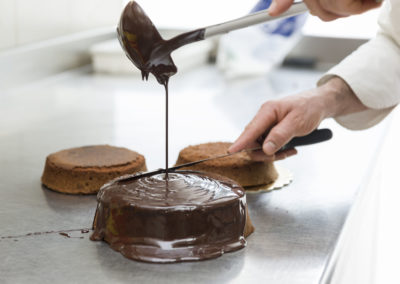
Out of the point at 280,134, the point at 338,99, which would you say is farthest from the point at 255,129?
the point at 338,99

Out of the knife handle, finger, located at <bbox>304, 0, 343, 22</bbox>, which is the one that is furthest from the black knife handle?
finger, located at <bbox>304, 0, 343, 22</bbox>

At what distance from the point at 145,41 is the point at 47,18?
1.57 meters

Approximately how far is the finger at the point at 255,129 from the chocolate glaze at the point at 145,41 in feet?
0.98

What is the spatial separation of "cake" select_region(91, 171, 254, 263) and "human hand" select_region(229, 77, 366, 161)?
10.7 inches

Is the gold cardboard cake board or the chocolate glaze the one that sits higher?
the chocolate glaze

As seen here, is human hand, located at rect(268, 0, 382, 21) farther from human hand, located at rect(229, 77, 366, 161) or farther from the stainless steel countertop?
the stainless steel countertop

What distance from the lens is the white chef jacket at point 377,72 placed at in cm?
171

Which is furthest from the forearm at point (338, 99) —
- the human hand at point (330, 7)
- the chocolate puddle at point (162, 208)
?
the chocolate puddle at point (162, 208)

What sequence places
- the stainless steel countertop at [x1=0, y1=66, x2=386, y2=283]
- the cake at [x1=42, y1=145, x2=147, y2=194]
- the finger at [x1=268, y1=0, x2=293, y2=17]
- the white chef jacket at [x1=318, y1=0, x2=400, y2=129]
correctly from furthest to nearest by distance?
the white chef jacket at [x1=318, y1=0, x2=400, y2=129]
the cake at [x1=42, y1=145, x2=147, y2=194]
the finger at [x1=268, y1=0, x2=293, y2=17]
the stainless steel countertop at [x1=0, y1=66, x2=386, y2=283]

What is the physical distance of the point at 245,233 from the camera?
125cm

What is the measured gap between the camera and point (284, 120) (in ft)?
4.92

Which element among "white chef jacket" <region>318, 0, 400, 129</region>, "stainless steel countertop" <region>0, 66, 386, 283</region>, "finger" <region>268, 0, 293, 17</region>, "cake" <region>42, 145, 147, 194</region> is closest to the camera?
"stainless steel countertop" <region>0, 66, 386, 283</region>

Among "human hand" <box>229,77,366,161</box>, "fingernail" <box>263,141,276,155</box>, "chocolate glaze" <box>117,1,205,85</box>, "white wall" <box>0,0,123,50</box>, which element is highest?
"chocolate glaze" <box>117,1,205,85</box>

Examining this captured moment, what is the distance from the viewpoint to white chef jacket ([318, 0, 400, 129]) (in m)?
1.71
